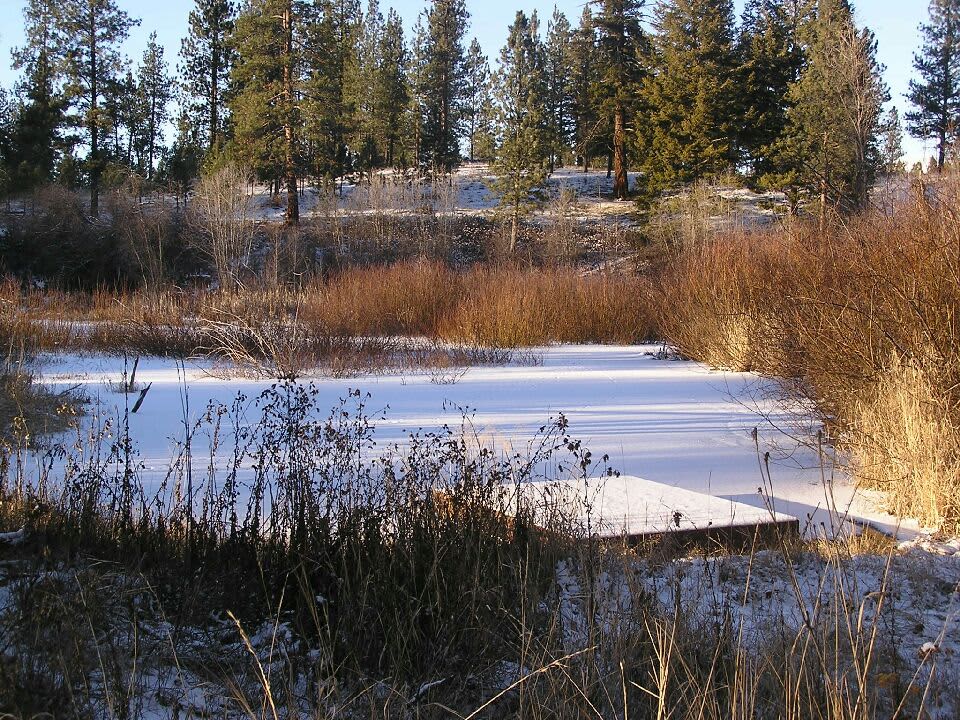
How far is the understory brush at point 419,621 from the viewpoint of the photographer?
2490mm

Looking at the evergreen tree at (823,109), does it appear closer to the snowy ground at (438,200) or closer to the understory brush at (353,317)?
the snowy ground at (438,200)

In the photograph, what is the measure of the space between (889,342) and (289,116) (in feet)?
108

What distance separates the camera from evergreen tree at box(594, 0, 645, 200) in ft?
133

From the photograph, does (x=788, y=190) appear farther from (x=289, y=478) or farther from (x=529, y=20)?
(x=289, y=478)

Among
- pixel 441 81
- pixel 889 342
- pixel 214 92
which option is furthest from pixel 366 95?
pixel 889 342

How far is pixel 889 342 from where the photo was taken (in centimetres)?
589

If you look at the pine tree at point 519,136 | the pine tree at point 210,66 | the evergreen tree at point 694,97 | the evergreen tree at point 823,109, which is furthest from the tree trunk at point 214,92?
the evergreen tree at point 823,109

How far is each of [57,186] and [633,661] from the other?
3537 cm

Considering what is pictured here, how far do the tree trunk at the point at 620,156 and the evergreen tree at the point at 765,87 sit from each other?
6386 mm

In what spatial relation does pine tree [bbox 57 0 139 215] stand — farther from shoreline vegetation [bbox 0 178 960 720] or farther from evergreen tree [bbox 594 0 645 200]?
shoreline vegetation [bbox 0 178 960 720]

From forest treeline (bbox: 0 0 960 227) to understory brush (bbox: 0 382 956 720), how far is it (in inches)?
1056

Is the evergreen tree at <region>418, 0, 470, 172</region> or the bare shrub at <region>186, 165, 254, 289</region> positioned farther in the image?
the evergreen tree at <region>418, 0, 470, 172</region>

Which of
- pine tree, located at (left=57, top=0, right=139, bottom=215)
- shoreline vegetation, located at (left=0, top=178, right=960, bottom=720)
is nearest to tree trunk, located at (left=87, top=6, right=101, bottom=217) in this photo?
pine tree, located at (left=57, top=0, right=139, bottom=215)

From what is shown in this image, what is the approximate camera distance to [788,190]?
34375 millimetres
